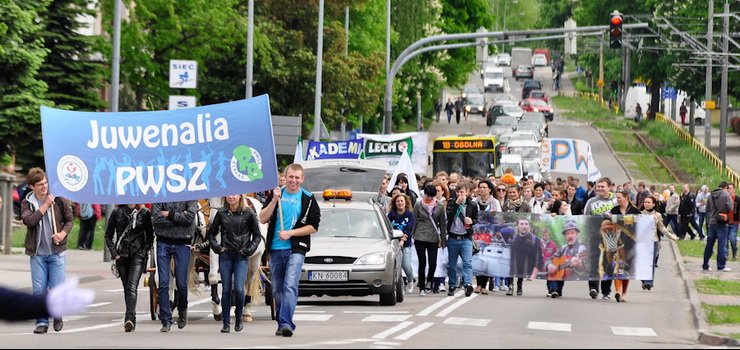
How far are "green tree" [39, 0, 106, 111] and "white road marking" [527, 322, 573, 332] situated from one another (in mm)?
21907

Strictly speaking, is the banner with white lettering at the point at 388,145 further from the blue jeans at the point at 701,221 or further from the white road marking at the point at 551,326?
the white road marking at the point at 551,326

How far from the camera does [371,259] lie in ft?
74.6

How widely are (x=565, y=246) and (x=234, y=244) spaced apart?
9480 millimetres

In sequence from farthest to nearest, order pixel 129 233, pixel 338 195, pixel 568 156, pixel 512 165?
pixel 512 165
pixel 568 156
pixel 338 195
pixel 129 233

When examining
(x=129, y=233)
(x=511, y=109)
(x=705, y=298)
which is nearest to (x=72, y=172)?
(x=129, y=233)

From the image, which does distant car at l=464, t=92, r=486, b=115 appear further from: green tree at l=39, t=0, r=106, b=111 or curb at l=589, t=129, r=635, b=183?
green tree at l=39, t=0, r=106, b=111

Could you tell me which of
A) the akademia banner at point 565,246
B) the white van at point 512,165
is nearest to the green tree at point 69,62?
the akademia banner at point 565,246

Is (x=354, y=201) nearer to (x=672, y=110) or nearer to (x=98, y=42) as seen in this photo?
(x=98, y=42)

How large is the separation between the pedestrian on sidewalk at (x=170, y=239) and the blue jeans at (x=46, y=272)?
104cm

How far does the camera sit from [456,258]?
1037 inches

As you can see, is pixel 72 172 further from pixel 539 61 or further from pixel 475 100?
pixel 539 61

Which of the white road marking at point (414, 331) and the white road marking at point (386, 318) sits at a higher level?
the white road marking at point (414, 331)

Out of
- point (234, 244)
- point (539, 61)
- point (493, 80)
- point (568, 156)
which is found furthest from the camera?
point (539, 61)

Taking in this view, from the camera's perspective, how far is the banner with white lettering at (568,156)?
2067 inches
